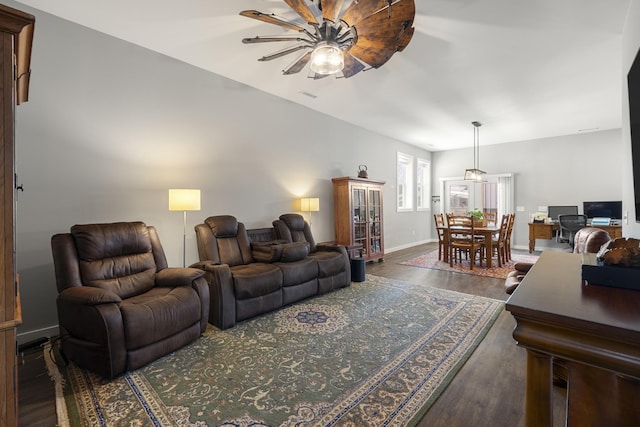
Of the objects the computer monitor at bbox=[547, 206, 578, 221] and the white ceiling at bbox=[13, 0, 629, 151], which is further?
the computer monitor at bbox=[547, 206, 578, 221]

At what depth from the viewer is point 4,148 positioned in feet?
3.27

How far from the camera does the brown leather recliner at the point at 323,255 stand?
3.78m

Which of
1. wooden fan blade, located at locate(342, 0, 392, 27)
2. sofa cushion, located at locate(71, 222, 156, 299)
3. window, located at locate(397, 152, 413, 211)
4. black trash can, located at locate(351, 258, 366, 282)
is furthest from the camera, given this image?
window, located at locate(397, 152, 413, 211)

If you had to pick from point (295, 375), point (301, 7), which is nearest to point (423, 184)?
point (301, 7)

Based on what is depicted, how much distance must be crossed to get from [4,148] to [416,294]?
384 cm

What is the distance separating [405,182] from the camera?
26.0 ft

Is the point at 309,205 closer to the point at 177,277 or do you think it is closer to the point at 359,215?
the point at 359,215

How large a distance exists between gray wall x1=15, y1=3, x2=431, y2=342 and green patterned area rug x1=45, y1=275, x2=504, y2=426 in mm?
1276

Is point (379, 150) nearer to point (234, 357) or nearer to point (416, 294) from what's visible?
point (416, 294)

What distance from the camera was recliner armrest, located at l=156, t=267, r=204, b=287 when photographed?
2555 mm

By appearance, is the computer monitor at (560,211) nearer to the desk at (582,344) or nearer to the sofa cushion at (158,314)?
the desk at (582,344)

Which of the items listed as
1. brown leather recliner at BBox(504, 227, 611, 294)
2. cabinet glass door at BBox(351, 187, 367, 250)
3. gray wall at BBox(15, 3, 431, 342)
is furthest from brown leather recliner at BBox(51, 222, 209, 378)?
cabinet glass door at BBox(351, 187, 367, 250)

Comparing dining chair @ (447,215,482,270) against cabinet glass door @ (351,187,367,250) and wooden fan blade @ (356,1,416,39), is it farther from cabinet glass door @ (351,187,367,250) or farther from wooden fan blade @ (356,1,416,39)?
wooden fan blade @ (356,1,416,39)

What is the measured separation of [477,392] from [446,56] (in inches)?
130
